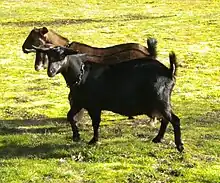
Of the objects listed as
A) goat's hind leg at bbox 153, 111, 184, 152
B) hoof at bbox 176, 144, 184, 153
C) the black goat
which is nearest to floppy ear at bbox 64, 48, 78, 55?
the black goat

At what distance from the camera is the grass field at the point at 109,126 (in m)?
8.44

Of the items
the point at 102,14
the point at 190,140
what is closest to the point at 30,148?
the point at 190,140

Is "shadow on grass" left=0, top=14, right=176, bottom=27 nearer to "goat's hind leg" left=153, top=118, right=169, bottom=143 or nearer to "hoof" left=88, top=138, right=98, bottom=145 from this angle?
"hoof" left=88, top=138, right=98, bottom=145

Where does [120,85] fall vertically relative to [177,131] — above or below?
above

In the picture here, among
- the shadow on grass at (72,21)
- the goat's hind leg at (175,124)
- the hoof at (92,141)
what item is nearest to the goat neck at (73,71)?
the hoof at (92,141)

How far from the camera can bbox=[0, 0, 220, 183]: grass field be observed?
844cm

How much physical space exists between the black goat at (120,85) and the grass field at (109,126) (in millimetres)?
543

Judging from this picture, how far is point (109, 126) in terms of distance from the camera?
37.3ft

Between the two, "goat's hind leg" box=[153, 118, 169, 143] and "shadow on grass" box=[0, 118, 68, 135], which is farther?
"shadow on grass" box=[0, 118, 68, 135]

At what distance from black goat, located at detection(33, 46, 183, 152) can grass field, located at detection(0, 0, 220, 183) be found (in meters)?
0.54

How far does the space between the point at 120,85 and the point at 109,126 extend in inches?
81.1

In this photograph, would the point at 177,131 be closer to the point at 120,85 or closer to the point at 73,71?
the point at 120,85

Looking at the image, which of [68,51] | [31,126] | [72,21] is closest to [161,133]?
[68,51]

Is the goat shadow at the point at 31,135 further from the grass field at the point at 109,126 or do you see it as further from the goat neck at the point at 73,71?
the goat neck at the point at 73,71
